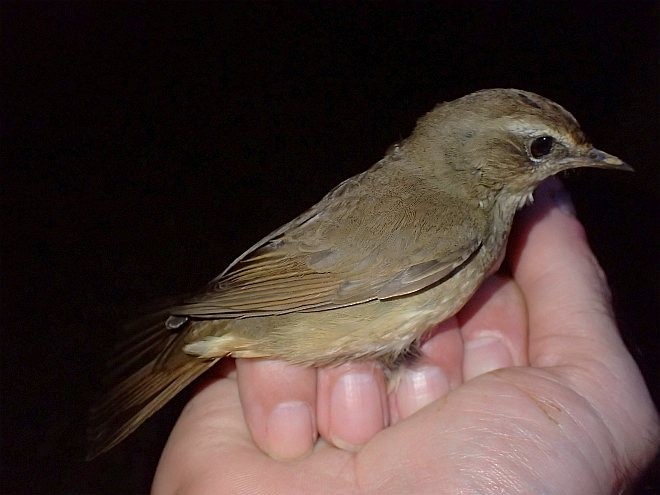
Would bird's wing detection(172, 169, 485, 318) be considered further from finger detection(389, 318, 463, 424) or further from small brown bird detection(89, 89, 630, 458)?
finger detection(389, 318, 463, 424)


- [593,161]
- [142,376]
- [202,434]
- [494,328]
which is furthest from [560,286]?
[142,376]

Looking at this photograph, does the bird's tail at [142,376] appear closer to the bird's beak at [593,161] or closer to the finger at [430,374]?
the finger at [430,374]

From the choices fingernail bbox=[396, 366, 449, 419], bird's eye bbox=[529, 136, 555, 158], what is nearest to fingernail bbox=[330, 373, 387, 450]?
fingernail bbox=[396, 366, 449, 419]

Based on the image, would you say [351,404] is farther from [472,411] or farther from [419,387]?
[472,411]

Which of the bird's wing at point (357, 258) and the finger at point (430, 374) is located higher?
the bird's wing at point (357, 258)

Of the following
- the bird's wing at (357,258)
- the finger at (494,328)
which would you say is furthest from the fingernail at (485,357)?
the bird's wing at (357,258)
